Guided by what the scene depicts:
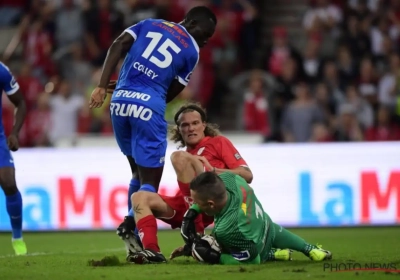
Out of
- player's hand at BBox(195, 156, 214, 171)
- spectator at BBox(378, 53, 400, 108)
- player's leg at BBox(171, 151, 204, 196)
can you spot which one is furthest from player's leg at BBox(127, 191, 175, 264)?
spectator at BBox(378, 53, 400, 108)

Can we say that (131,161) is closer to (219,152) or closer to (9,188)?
(219,152)

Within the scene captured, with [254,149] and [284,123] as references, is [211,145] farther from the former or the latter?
[284,123]

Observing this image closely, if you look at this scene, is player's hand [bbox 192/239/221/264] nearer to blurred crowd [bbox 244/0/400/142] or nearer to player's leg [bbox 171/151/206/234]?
player's leg [bbox 171/151/206/234]

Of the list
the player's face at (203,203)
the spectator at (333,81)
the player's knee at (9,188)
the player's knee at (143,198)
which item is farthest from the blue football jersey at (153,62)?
the spectator at (333,81)

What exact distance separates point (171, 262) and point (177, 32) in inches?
84.5

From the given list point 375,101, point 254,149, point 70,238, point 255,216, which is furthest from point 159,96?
point 375,101

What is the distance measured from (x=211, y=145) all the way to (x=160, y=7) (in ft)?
30.6

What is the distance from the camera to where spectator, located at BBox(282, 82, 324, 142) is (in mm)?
15227

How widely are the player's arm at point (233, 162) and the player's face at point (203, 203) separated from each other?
78 cm

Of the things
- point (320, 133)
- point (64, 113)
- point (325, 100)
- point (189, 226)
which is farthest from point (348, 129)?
point (189, 226)

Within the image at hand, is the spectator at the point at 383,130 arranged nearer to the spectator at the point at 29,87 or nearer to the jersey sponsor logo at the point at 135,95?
the spectator at the point at 29,87

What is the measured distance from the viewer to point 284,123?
15414mm

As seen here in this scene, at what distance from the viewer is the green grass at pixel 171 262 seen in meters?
6.65

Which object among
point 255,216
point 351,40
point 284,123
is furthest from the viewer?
point 351,40
